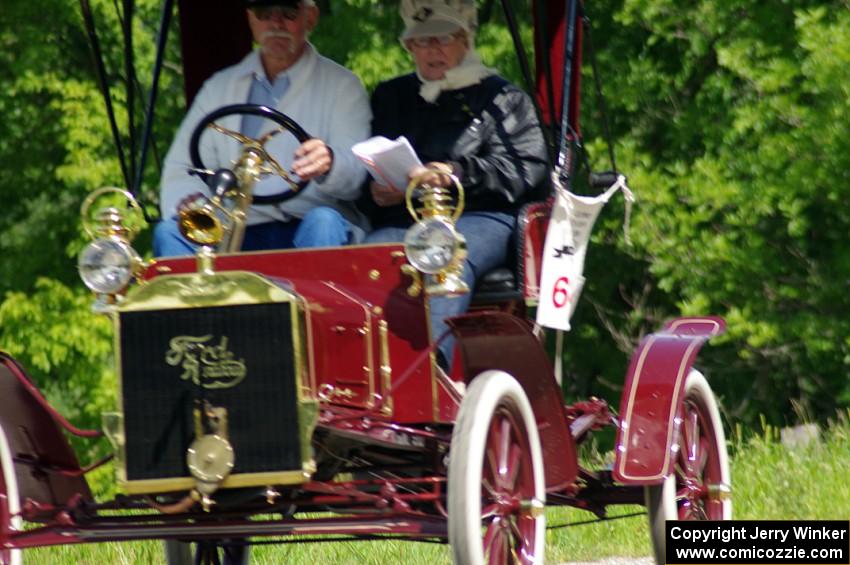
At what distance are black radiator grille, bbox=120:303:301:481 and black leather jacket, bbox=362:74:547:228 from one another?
4.34 feet

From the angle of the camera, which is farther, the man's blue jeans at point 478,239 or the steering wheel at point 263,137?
the man's blue jeans at point 478,239

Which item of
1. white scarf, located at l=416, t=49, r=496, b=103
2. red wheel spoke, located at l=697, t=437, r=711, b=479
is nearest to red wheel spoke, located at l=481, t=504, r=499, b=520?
red wheel spoke, located at l=697, t=437, r=711, b=479

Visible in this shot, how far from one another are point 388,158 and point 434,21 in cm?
84

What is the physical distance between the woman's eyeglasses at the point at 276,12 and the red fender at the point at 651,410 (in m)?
1.73

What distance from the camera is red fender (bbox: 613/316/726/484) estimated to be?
20.0 feet

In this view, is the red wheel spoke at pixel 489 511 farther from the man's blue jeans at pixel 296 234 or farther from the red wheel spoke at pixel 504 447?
the man's blue jeans at pixel 296 234

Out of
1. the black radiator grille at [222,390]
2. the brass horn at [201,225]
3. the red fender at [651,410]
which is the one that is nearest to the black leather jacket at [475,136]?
the red fender at [651,410]

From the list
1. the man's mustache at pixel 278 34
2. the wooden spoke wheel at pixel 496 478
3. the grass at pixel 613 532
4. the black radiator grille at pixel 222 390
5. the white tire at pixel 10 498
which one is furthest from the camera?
the grass at pixel 613 532

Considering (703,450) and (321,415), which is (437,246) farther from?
(703,450)

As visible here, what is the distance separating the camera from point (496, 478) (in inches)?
216

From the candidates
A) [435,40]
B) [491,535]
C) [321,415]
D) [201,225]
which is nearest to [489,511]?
[491,535]

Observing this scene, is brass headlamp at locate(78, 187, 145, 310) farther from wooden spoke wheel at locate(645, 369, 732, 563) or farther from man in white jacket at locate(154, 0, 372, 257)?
wooden spoke wheel at locate(645, 369, 732, 563)

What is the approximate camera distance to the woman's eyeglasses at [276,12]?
6.60 m

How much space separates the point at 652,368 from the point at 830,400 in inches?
456
